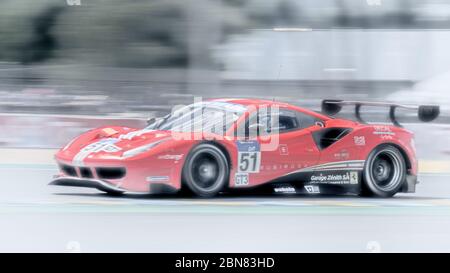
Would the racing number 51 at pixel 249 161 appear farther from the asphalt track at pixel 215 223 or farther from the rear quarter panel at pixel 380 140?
the rear quarter panel at pixel 380 140

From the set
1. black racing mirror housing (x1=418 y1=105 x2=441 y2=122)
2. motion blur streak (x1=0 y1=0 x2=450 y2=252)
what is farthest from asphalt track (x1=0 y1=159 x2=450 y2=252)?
motion blur streak (x1=0 y1=0 x2=450 y2=252)

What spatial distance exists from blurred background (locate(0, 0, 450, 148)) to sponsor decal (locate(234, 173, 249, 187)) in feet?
9.43

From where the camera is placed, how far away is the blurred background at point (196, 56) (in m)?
10.2

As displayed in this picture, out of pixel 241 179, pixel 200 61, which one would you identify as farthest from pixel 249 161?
pixel 200 61

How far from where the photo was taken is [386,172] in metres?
7.85

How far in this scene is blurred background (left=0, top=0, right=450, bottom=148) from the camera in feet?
33.6

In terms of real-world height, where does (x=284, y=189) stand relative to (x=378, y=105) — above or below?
below

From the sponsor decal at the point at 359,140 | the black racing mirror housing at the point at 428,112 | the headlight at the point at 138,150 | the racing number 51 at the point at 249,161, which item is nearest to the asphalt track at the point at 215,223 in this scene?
the racing number 51 at the point at 249,161

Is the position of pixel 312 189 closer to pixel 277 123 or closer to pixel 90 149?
pixel 277 123

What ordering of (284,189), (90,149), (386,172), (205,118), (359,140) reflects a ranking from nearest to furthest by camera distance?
1. (90,149)
2. (205,118)
3. (284,189)
4. (359,140)
5. (386,172)

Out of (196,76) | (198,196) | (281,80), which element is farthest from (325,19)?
(198,196)

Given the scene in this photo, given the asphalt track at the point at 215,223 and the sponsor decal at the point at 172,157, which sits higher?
the sponsor decal at the point at 172,157

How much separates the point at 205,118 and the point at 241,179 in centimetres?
61

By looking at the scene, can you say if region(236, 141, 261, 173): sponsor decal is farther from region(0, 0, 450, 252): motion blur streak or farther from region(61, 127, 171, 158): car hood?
region(0, 0, 450, 252): motion blur streak
